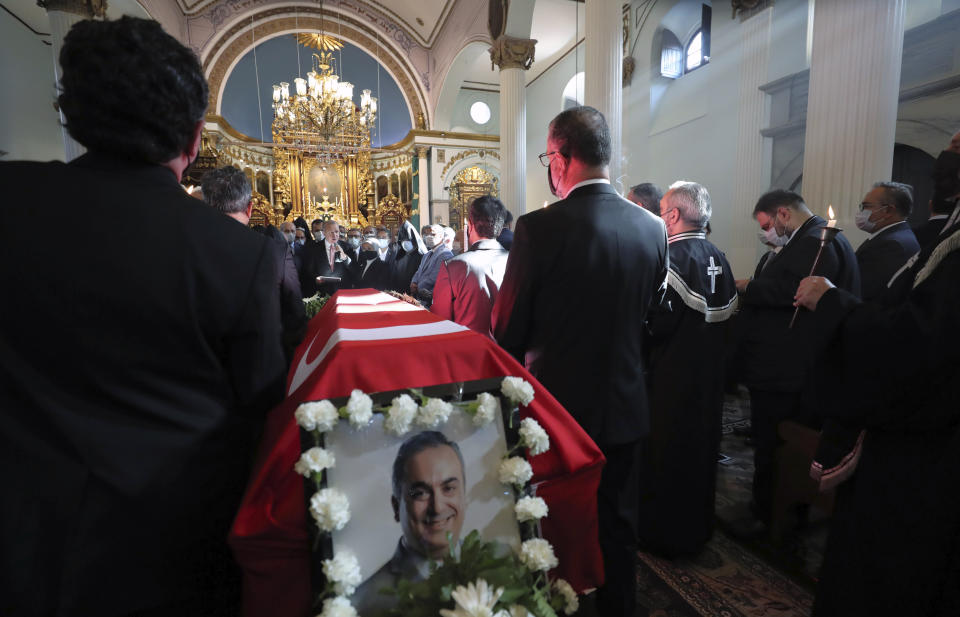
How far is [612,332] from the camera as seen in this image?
5.13ft

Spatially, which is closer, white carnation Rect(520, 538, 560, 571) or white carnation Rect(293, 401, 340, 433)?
white carnation Rect(293, 401, 340, 433)

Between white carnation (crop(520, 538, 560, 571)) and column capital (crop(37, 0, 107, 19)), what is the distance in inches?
318

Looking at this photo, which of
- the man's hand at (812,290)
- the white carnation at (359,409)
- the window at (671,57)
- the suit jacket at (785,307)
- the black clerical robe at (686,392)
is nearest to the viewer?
the white carnation at (359,409)

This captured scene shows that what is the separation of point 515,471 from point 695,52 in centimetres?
1023

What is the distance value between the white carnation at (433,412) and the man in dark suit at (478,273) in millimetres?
1630

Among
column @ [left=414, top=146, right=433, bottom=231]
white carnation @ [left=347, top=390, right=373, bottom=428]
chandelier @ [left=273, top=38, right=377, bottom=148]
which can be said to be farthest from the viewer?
column @ [left=414, top=146, right=433, bottom=231]

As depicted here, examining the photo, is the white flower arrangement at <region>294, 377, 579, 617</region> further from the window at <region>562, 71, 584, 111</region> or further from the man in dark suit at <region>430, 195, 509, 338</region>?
the window at <region>562, 71, 584, 111</region>

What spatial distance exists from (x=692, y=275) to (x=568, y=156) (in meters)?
0.86

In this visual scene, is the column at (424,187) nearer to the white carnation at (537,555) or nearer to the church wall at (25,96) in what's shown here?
the church wall at (25,96)

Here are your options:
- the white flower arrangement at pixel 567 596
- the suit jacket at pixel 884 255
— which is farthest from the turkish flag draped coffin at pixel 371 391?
the suit jacket at pixel 884 255

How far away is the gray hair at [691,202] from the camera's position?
7.05 feet

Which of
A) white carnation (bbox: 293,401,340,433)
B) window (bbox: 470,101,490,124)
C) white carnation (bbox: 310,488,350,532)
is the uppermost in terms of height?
window (bbox: 470,101,490,124)

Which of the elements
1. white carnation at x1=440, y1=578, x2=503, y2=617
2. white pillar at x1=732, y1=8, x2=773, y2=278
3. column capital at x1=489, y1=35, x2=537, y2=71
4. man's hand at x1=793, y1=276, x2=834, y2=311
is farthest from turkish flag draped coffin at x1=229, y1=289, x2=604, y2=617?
column capital at x1=489, y1=35, x2=537, y2=71

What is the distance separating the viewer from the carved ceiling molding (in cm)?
1214
